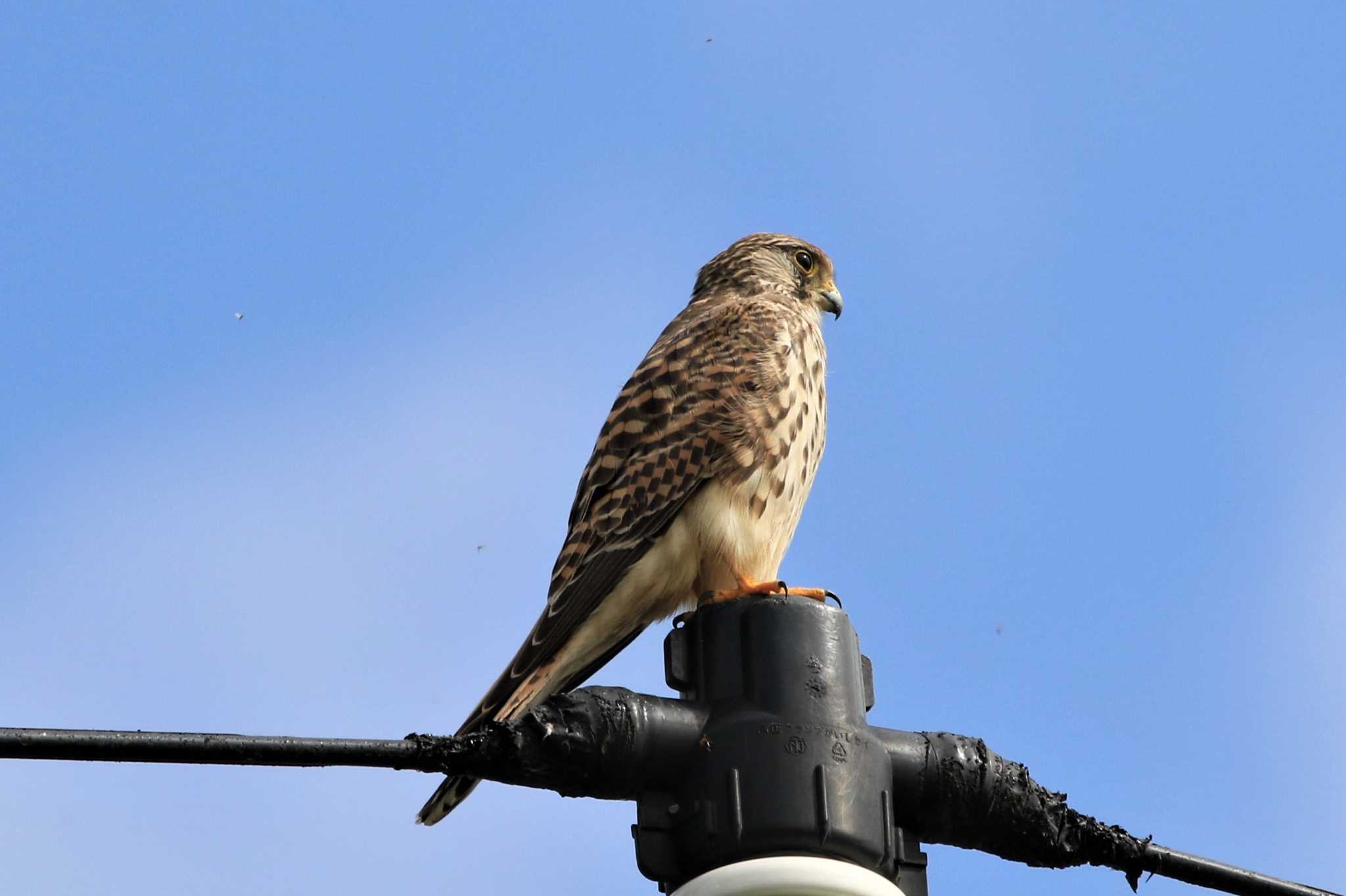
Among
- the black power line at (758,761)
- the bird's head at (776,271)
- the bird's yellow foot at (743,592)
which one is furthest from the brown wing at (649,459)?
the black power line at (758,761)

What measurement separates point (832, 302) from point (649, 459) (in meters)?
1.83

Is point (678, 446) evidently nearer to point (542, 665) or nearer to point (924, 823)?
point (542, 665)

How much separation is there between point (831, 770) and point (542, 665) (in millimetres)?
2452

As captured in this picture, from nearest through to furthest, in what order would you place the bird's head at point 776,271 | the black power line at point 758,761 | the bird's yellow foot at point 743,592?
1. the black power line at point 758,761
2. the bird's yellow foot at point 743,592
3. the bird's head at point 776,271

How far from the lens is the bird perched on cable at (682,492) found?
5148mm

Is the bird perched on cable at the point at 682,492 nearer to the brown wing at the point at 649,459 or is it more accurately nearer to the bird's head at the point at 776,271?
the brown wing at the point at 649,459

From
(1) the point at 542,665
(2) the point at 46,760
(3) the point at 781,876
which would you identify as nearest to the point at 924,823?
(3) the point at 781,876

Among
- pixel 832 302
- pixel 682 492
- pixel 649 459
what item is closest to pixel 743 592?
pixel 682 492

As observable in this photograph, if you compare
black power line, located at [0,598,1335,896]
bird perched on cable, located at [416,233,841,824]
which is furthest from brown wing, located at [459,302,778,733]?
black power line, located at [0,598,1335,896]

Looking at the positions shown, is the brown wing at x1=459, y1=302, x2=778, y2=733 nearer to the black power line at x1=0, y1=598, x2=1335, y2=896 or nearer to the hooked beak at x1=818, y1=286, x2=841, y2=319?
the hooked beak at x1=818, y1=286, x2=841, y2=319

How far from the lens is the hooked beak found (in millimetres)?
7059

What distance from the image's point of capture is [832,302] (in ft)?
23.2

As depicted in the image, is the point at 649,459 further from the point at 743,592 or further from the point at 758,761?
the point at 758,761

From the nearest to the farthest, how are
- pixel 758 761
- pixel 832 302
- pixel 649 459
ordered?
pixel 758 761, pixel 649 459, pixel 832 302
